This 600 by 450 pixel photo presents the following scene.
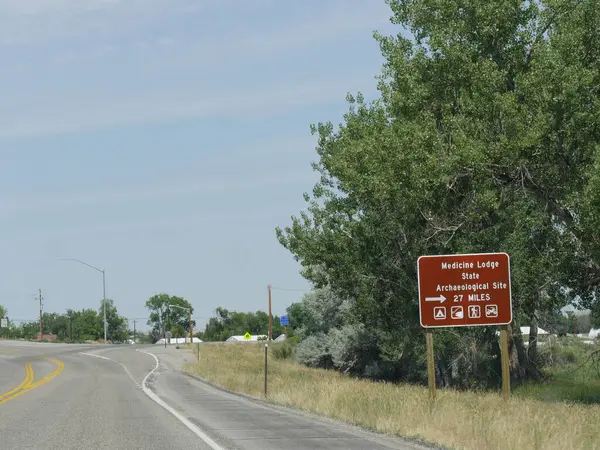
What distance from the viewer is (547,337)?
3888 centimetres

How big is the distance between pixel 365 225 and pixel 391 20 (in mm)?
8328

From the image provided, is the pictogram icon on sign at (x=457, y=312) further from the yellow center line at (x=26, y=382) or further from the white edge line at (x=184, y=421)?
the yellow center line at (x=26, y=382)

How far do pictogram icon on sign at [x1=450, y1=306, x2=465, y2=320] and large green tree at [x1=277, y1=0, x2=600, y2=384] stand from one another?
581cm

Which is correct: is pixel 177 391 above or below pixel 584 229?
below

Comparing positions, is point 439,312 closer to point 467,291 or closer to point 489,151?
point 467,291

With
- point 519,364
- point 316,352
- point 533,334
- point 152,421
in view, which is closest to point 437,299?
point 152,421

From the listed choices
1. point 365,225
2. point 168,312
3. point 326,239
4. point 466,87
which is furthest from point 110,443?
point 168,312

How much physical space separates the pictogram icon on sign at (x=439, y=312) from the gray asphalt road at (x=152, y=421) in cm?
352

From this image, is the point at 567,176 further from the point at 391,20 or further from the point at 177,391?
the point at 177,391

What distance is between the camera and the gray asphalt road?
14.4 meters

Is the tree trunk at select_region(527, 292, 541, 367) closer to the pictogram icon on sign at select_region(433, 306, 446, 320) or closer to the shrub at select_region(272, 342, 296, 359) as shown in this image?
the pictogram icon on sign at select_region(433, 306, 446, 320)

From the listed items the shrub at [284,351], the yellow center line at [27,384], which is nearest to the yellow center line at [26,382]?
the yellow center line at [27,384]

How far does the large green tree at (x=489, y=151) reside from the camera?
26.3 meters

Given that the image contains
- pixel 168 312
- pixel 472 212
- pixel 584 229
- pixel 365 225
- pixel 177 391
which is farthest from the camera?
pixel 168 312
